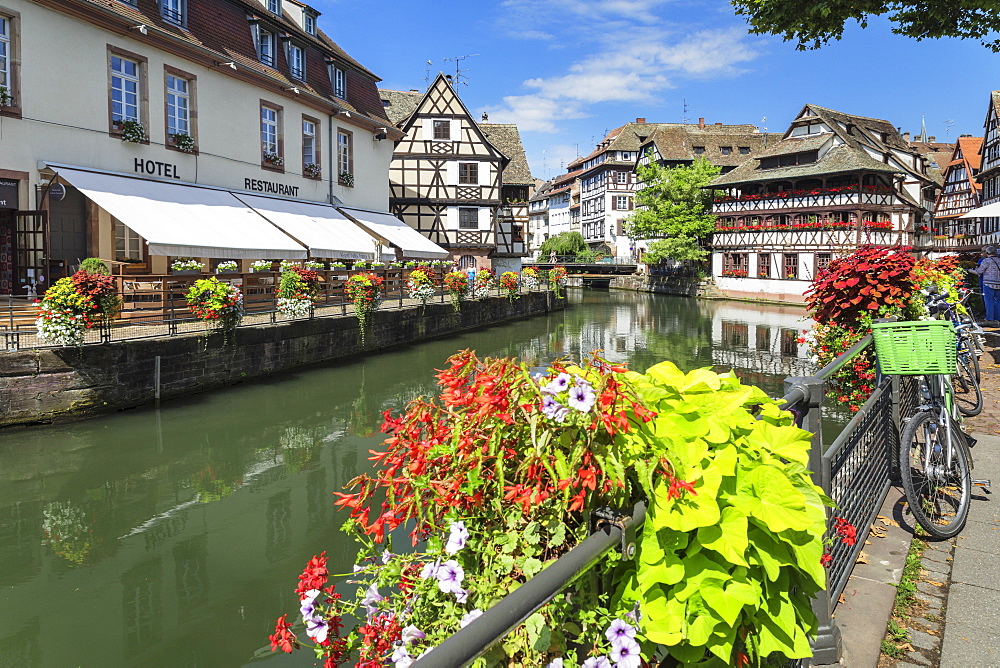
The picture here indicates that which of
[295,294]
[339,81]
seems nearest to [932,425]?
[295,294]

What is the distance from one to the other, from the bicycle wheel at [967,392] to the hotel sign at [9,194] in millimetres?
16241

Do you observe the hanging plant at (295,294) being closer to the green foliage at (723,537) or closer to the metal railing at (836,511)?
the metal railing at (836,511)

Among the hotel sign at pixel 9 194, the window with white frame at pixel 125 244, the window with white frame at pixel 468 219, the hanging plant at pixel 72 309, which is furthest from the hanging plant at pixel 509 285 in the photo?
the hanging plant at pixel 72 309

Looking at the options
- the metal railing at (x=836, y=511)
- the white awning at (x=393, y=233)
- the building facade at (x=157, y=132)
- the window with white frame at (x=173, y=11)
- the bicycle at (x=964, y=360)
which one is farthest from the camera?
the white awning at (x=393, y=233)

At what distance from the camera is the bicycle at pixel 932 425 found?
14.5ft

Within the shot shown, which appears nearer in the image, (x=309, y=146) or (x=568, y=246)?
(x=309, y=146)

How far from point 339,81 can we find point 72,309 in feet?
58.8

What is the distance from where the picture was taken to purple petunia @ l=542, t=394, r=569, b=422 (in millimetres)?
1653

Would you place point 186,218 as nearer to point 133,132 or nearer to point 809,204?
point 133,132

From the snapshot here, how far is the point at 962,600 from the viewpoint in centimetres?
352

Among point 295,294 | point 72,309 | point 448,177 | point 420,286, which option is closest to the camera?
point 72,309

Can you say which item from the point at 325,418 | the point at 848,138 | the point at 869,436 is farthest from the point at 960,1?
the point at 848,138

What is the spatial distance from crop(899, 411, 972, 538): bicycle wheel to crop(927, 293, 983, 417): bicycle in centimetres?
312

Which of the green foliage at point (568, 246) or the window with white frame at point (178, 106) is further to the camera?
the green foliage at point (568, 246)
